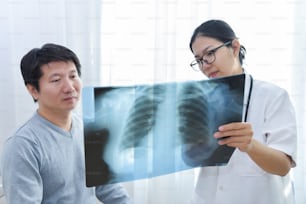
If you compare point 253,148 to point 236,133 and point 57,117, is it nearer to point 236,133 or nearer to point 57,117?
point 236,133

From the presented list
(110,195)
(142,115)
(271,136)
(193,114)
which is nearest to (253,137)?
(271,136)

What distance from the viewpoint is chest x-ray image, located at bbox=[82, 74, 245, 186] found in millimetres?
792

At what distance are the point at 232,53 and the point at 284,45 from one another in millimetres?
517

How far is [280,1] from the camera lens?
1386 millimetres

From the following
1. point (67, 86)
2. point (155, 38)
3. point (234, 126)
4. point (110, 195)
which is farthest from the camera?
point (155, 38)

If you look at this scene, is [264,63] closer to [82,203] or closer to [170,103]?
[170,103]

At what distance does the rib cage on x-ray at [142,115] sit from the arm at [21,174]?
0.25 meters

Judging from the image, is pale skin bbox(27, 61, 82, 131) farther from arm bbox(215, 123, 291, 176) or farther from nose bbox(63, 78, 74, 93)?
arm bbox(215, 123, 291, 176)

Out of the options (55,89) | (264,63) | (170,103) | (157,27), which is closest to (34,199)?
(55,89)

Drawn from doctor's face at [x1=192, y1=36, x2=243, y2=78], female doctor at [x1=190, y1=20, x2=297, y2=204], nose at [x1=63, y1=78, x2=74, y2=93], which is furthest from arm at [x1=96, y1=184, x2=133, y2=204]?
doctor's face at [x1=192, y1=36, x2=243, y2=78]

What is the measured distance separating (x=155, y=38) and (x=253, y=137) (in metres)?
0.67

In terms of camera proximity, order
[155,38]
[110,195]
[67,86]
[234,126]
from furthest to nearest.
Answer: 1. [155,38]
2. [110,195]
3. [67,86]
4. [234,126]

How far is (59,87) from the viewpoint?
90 centimetres

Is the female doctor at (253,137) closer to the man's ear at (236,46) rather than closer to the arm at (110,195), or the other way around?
the man's ear at (236,46)
